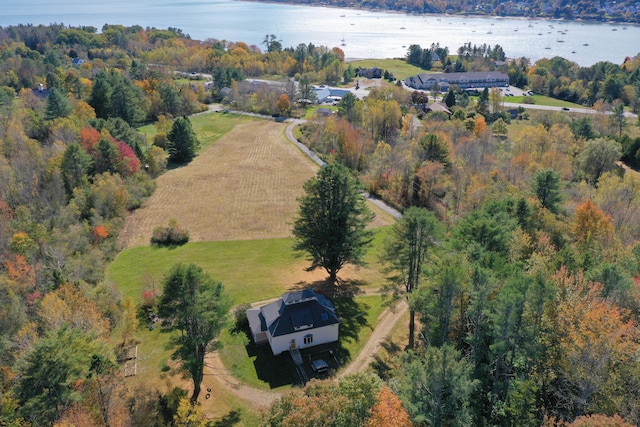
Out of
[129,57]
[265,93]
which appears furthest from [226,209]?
[129,57]

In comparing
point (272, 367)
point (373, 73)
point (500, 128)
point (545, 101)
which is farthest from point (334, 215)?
point (373, 73)

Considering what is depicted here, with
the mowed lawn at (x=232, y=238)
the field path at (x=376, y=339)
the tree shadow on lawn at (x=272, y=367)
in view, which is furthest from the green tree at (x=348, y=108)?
the tree shadow on lawn at (x=272, y=367)

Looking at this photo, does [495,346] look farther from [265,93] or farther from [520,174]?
[265,93]

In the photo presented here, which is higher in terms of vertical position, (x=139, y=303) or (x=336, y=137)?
(x=336, y=137)

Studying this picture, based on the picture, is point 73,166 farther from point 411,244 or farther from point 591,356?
point 591,356

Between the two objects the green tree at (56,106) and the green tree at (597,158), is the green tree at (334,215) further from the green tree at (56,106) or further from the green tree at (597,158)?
the green tree at (56,106)

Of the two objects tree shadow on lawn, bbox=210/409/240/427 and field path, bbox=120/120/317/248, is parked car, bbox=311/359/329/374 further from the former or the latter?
field path, bbox=120/120/317/248
